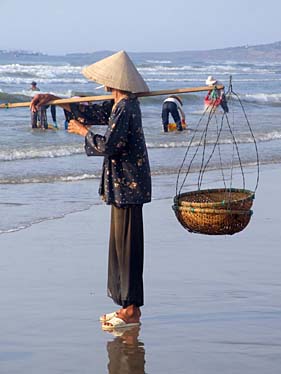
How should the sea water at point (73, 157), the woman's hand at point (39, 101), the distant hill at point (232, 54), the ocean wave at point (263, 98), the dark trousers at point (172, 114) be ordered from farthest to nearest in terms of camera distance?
1. the distant hill at point (232, 54)
2. the ocean wave at point (263, 98)
3. the dark trousers at point (172, 114)
4. the sea water at point (73, 157)
5. the woman's hand at point (39, 101)

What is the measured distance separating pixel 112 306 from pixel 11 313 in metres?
0.63

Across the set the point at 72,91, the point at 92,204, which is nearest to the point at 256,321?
the point at 92,204

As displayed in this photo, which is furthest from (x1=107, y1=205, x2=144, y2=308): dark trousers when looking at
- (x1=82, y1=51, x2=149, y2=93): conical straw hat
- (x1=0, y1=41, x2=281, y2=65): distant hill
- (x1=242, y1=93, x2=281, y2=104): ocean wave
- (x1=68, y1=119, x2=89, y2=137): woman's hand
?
(x1=0, y1=41, x2=281, y2=65): distant hill

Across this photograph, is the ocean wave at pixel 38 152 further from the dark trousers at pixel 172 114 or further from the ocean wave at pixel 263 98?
the ocean wave at pixel 263 98

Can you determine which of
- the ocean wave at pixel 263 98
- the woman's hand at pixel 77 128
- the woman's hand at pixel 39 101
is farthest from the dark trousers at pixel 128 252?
the ocean wave at pixel 263 98

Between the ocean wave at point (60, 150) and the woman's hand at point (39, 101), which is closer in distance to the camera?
the woman's hand at point (39, 101)

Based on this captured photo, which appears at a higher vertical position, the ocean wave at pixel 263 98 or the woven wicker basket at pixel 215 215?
the woven wicker basket at pixel 215 215

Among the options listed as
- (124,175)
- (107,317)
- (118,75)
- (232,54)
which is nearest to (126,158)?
(124,175)

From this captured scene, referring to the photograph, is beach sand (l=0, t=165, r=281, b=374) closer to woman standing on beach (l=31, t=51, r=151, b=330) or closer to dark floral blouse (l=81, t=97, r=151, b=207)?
woman standing on beach (l=31, t=51, r=151, b=330)

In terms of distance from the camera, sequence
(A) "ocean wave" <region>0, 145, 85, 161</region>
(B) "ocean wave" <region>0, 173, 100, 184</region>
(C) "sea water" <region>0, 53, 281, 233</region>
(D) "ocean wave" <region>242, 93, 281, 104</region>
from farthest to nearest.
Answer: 1. (D) "ocean wave" <region>242, 93, 281, 104</region>
2. (A) "ocean wave" <region>0, 145, 85, 161</region>
3. (B) "ocean wave" <region>0, 173, 100, 184</region>
4. (C) "sea water" <region>0, 53, 281, 233</region>

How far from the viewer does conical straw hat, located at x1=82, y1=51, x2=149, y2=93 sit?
5.37 meters

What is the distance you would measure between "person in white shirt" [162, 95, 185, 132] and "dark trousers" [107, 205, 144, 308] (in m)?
14.3

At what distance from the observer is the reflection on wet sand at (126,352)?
481 centimetres

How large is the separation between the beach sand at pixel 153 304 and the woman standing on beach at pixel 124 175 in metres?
0.23
